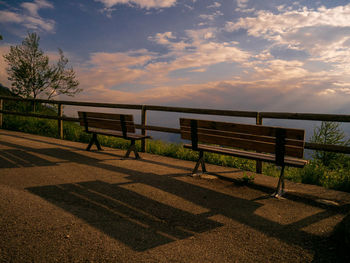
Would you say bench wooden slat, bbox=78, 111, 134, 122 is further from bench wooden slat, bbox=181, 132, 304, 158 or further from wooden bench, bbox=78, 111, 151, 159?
bench wooden slat, bbox=181, 132, 304, 158

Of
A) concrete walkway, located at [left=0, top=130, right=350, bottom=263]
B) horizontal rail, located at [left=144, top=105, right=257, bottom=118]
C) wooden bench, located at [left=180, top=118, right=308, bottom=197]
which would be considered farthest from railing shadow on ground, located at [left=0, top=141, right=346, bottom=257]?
horizontal rail, located at [left=144, top=105, right=257, bottom=118]

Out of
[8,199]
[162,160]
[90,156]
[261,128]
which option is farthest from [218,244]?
[90,156]

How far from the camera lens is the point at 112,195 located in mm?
4047

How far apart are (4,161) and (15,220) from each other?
333cm

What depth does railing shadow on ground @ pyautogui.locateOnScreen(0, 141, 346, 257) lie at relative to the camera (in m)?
2.93

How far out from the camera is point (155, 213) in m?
→ 3.48

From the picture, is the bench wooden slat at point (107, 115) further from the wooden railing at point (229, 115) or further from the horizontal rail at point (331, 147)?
the horizontal rail at point (331, 147)

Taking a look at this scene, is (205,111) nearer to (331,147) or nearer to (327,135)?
(331,147)

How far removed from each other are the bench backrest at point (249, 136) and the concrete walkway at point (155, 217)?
0.75 m

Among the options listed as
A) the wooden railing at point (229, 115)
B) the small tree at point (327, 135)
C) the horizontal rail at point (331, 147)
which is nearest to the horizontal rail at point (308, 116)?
the wooden railing at point (229, 115)

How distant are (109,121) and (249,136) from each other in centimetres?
375

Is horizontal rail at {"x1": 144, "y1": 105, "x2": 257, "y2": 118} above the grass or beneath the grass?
above

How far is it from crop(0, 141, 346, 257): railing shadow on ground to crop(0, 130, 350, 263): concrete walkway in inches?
0.4

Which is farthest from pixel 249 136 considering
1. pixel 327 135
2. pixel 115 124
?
pixel 327 135
